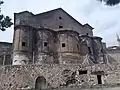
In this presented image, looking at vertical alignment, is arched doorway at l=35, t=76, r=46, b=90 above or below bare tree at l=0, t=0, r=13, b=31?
below

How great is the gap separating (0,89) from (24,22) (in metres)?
13.3

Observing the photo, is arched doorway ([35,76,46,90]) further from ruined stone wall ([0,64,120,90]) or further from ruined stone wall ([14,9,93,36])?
ruined stone wall ([14,9,93,36])

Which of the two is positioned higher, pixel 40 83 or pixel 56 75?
pixel 56 75

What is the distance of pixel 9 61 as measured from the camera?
63.1ft

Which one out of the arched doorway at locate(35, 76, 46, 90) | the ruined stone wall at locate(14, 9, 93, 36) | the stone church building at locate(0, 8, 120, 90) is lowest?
the arched doorway at locate(35, 76, 46, 90)

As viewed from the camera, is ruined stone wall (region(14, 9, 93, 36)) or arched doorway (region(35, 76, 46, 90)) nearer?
arched doorway (region(35, 76, 46, 90))

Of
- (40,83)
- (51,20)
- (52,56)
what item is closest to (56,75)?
(40,83)

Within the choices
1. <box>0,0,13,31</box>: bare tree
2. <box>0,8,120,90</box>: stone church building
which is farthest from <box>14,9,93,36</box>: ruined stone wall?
<box>0,0,13,31</box>: bare tree

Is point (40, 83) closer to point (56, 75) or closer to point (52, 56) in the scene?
point (56, 75)

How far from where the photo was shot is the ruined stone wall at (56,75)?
13500 millimetres

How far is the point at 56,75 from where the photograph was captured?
555 inches

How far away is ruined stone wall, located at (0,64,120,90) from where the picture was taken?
13.5m

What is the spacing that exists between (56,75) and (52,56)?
299 inches

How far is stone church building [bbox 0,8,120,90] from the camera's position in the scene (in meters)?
13.8
